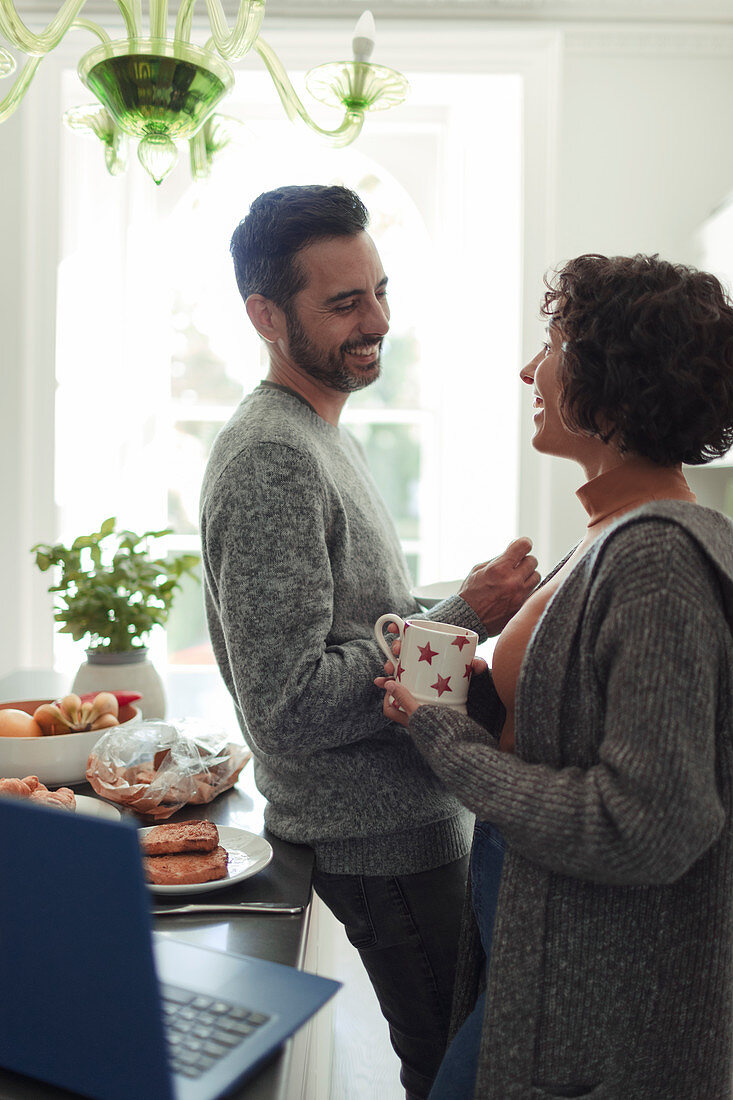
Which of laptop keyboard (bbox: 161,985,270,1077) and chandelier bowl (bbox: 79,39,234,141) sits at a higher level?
chandelier bowl (bbox: 79,39,234,141)

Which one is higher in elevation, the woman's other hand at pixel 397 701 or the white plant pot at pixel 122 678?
the woman's other hand at pixel 397 701

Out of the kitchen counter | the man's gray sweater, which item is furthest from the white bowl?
the man's gray sweater

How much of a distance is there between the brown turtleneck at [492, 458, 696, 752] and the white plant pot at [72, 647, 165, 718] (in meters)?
0.84

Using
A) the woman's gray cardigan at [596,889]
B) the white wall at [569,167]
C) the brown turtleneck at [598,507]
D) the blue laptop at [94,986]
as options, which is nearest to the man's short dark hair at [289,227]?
the brown turtleneck at [598,507]

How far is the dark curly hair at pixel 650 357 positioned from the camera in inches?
33.1

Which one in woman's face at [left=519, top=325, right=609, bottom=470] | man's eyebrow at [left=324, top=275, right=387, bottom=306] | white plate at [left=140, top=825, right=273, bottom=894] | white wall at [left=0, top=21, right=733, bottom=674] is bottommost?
white plate at [left=140, top=825, right=273, bottom=894]

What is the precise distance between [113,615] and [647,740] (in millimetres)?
1187

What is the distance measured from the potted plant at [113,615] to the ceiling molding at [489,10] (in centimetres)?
182

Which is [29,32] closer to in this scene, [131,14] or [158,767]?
[131,14]

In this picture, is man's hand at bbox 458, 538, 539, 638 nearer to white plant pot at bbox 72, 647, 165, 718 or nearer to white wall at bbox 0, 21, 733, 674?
white plant pot at bbox 72, 647, 165, 718

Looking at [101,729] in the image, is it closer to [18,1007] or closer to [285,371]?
[285,371]

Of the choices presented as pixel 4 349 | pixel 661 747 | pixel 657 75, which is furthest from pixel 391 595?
pixel 657 75

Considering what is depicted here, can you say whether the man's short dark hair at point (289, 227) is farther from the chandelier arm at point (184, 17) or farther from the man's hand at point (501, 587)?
the man's hand at point (501, 587)

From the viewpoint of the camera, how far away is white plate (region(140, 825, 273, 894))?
97cm
